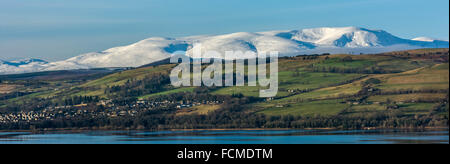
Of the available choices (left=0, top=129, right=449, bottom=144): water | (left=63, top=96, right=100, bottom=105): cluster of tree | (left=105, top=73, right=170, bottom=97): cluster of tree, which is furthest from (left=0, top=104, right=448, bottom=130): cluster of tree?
(left=105, top=73, right=170, bottom=97): cluster of tree

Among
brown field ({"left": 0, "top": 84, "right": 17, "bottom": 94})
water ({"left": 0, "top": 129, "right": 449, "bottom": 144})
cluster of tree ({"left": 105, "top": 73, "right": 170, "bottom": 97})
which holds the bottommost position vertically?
water ({"left": 0, "top": 129, "right": 449, "bottom": 144})

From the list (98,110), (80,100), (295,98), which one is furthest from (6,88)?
(295,98)

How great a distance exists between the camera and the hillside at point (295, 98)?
384ft

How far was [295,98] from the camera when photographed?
136 metres

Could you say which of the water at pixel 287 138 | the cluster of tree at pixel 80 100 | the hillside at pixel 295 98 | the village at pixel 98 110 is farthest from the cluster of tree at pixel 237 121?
the cluster of tree at pixel 80 100

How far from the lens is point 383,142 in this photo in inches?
3533

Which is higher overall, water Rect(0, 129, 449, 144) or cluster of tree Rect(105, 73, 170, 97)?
cluster of tree Rect(105, 73, 170, 97)

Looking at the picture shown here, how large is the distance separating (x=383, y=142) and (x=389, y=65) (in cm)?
6804

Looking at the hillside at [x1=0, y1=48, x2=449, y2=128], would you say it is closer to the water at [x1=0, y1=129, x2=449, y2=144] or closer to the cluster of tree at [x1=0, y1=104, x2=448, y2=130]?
the cluster of tree at [x1=0, y1=104, x2=448, y2=130]

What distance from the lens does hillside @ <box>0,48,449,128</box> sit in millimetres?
116938

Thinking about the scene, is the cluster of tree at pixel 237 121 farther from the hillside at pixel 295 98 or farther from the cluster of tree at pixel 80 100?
the cluster of tree at pixel 80 100
